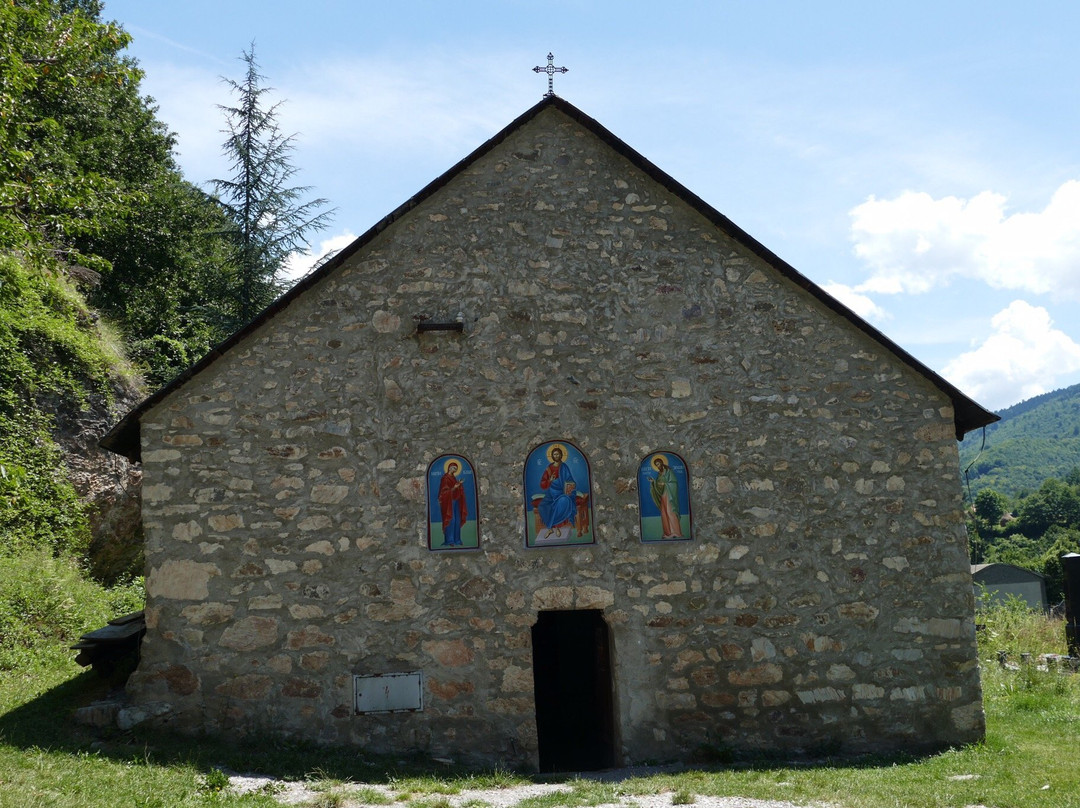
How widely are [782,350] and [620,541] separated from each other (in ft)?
9.46

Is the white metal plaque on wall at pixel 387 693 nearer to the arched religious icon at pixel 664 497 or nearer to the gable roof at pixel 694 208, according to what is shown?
the arched religious icon at pixel 664 497

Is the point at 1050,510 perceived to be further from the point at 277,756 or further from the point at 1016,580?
the point at 277,756

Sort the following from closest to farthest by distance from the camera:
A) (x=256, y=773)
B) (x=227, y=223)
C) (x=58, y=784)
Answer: (x=58, y=784) < (x=256, y=773) < (x=227, y=223)

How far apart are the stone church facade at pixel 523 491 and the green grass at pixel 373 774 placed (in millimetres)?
463

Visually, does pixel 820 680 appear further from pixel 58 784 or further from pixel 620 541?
pixel 58 784

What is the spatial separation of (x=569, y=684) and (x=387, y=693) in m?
4.14

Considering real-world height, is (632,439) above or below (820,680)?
above

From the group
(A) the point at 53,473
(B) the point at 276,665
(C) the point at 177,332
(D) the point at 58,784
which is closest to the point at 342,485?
(B) the point at 276,665

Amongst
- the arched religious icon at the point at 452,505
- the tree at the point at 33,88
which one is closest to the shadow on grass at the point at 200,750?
the arched religious icon at the point at 452,505

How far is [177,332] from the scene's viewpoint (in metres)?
18.6

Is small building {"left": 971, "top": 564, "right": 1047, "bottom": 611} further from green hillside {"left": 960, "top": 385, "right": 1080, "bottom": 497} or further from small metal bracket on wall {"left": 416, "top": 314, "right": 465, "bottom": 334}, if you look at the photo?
small metal bracket on wall {"left": 416, "top": 314, "right": 465, "bottom": 334}

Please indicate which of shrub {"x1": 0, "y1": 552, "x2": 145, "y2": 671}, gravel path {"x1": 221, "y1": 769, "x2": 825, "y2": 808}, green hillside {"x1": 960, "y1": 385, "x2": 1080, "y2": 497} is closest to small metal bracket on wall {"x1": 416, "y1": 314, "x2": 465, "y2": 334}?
gravel path {"x1": 221, "y1": 769, "x2": 825, "y2": 808}

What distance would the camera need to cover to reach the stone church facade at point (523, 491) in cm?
886

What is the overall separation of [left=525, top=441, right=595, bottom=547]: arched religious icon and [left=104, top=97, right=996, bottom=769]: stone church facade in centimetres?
10
